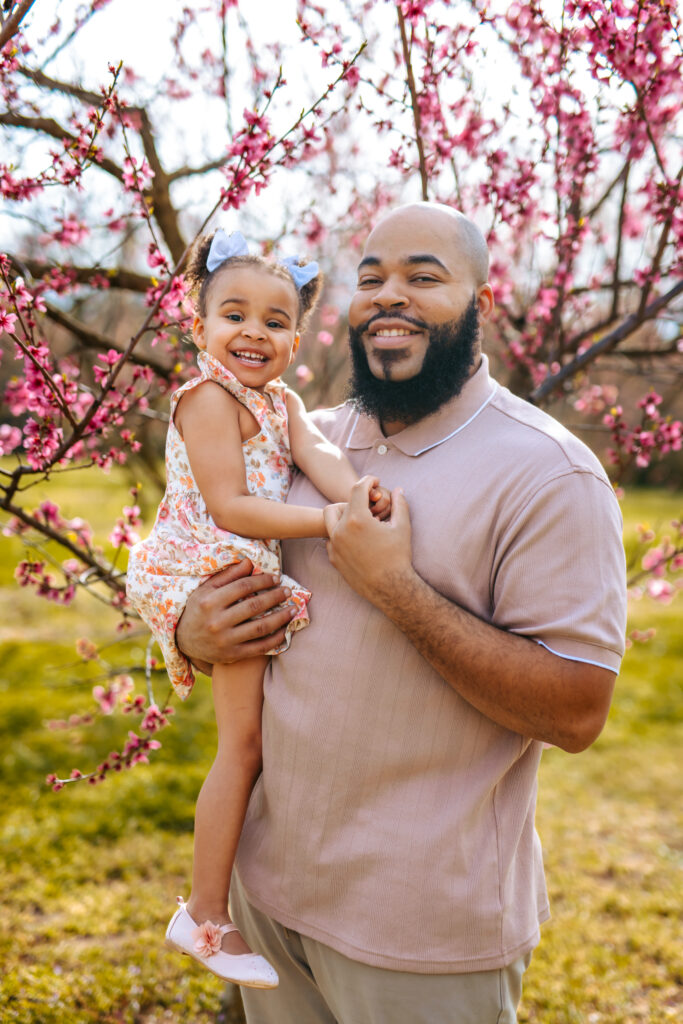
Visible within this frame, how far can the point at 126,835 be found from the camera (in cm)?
508

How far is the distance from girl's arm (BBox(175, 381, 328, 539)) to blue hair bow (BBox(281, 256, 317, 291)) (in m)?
0.41

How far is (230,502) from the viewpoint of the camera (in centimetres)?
205

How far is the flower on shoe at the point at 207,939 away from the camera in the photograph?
1927 mm

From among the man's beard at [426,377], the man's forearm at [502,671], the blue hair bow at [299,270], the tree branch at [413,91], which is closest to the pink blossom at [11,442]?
the blue hair bow at [299,270]

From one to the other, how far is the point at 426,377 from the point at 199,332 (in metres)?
0.75

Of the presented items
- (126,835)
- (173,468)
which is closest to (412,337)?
(173,468)

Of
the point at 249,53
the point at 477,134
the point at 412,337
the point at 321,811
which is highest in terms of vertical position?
the point at 249,53

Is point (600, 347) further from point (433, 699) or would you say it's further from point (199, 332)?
point (433, 699)

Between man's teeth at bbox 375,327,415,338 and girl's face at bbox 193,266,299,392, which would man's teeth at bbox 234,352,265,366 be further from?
man's teeth at bbox 375,327,415,338

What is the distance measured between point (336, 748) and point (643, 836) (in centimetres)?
460

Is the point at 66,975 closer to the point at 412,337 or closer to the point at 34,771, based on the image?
the point at 34,771

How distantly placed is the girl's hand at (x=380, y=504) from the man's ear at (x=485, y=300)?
70cm

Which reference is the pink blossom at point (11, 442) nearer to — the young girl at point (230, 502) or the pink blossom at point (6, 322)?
the pink blossom at point (6, 322)

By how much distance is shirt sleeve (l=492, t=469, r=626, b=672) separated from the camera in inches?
64.7
